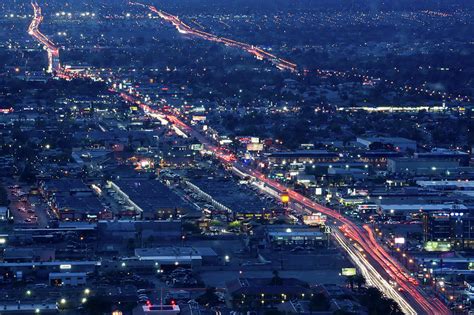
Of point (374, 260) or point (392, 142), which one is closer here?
point (374, 260)

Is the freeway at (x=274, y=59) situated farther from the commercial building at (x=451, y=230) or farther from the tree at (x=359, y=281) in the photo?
the tree at (x=359, y=281)

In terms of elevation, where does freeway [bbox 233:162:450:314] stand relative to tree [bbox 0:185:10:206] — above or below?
above

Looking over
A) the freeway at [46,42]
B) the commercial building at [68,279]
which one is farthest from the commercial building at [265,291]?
the freeway at [46,42]

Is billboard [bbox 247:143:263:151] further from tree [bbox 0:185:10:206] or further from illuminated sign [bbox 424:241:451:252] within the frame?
illuminated sign [bbox 424:241:451:252]

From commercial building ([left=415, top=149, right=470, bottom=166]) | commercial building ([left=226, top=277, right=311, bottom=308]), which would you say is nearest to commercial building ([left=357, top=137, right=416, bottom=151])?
commercial building ([left=415, top=149, right=470, bottom=166])

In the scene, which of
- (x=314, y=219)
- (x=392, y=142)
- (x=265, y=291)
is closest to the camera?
(x=265, y=291)

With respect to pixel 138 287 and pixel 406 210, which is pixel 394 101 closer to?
pixel 406 210

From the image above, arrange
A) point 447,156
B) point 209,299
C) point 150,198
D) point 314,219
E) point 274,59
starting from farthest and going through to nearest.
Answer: point 274,59 → point 447,156 → point 150,198 → point 314,219 → point 209,299

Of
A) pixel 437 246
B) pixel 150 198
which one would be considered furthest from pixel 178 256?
pixel 150 198

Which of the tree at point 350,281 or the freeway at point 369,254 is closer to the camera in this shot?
the freeway at point 369,254

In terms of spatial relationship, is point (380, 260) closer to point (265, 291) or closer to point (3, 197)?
point (265, 291)

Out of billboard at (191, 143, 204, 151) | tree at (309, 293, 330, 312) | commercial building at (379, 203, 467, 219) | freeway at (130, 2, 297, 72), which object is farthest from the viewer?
freeway at (130, 2, 297, 72)

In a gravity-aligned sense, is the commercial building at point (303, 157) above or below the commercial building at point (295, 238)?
below

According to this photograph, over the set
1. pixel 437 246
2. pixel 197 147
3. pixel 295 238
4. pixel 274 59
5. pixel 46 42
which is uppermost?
pixel 437 246
